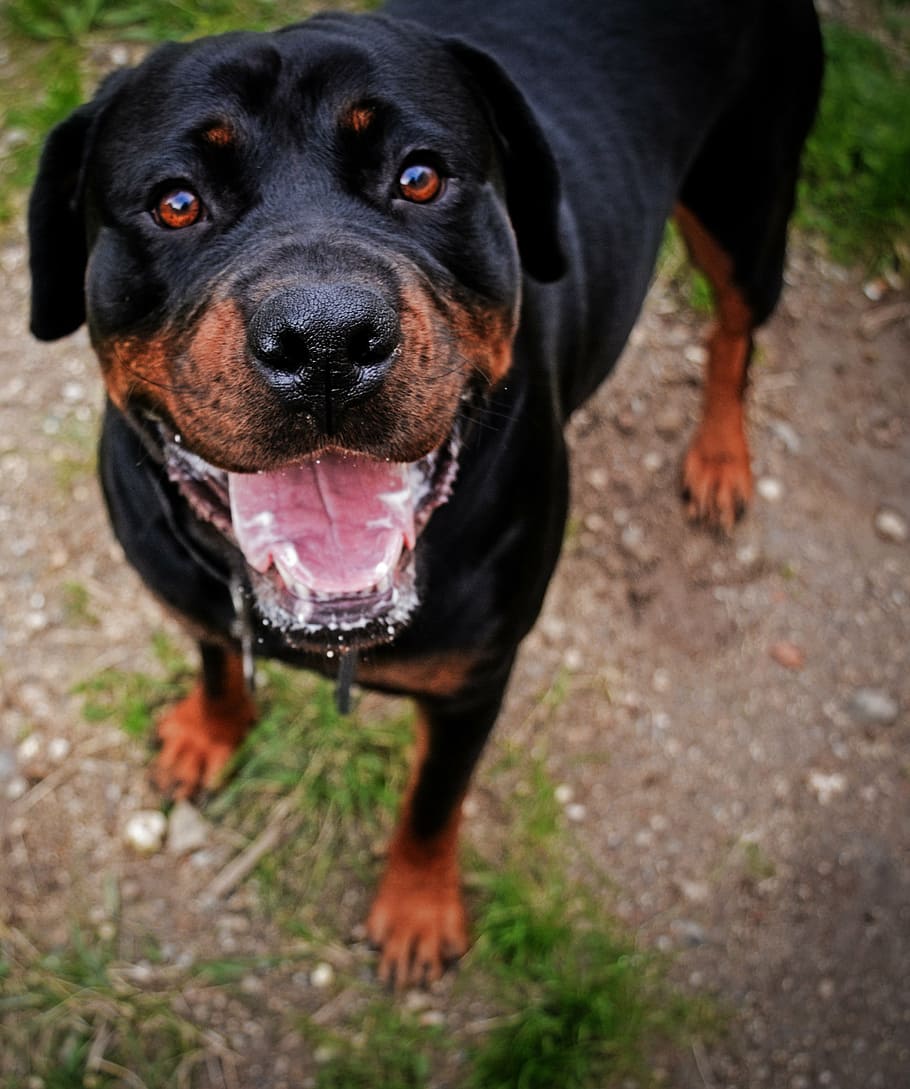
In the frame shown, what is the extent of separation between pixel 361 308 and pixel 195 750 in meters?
Answer: 1.78

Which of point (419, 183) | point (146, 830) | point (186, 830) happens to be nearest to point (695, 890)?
point (186, 830)

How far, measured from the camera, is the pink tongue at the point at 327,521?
1.79m

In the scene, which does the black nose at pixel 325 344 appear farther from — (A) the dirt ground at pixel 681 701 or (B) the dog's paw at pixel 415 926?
(A) the dirt ground at pixel 681 701

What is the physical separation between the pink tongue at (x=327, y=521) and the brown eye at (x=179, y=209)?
0.41m

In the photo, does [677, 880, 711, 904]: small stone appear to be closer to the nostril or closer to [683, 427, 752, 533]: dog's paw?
[683, 427, 752, 533]: dog's paw

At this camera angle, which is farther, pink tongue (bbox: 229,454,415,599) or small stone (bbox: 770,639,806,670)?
small stone (bbox: 770,639,806,670)

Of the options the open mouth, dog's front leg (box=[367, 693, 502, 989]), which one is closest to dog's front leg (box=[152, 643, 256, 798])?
dog's front leg (box=[367, 693, 502, 989])

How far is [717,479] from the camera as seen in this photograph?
3.50m

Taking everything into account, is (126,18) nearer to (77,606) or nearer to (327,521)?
(77,606)

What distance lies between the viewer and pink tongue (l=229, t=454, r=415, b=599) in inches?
70.5

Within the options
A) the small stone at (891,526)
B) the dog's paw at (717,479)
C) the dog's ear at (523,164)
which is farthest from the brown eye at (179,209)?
the small stone at (891,526)

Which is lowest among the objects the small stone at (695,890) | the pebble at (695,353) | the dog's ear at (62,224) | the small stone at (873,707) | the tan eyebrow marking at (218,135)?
the small stone at (695,890)

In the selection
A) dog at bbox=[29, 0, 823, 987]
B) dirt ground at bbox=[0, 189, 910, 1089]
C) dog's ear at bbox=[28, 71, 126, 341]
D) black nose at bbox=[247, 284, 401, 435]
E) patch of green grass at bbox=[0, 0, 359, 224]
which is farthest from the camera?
patch of green grass at bbox=[0, 0, 359, 224]

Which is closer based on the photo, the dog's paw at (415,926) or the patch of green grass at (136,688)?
the dog's paw at (415,926)
